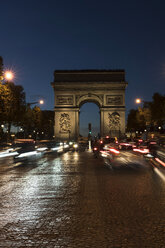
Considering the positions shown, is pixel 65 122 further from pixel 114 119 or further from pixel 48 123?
pixel 48 123

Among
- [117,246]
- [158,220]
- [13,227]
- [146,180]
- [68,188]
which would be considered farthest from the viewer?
[146,180]

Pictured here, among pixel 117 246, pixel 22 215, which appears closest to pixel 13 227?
pixel 22 215

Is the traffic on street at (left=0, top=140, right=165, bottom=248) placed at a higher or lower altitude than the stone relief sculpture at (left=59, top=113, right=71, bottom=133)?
lower

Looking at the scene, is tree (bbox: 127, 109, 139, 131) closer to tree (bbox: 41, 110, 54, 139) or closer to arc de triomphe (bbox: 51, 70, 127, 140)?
tree (bbox: 41, 110, 54, 139)

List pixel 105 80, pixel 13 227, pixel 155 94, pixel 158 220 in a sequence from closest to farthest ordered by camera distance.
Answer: pixel 13 227 → pixel 158 220 → pixel 105 80 → pixel 155 94

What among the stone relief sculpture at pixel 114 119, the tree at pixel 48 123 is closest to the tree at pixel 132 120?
the tree at pixel 48 123

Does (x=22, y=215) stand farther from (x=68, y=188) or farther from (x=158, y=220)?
(x=68, y=188)

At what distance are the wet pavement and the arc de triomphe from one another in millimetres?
54956

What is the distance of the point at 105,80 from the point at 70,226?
6054 centimetres

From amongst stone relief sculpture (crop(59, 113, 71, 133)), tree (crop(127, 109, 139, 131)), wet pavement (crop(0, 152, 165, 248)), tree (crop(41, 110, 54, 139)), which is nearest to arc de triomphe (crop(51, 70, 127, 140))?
stone relief sculpture (crop(59, 113, 71, 133))

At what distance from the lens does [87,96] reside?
214 feet

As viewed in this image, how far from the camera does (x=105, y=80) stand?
64.4 m

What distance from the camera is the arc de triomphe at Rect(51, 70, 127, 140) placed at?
211ft

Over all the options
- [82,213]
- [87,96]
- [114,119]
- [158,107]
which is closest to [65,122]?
[87,96]
